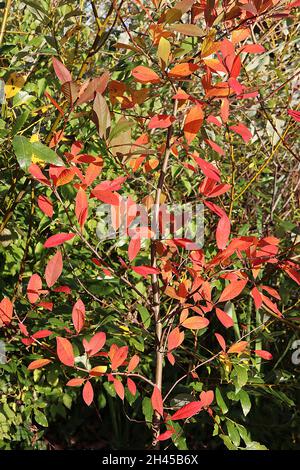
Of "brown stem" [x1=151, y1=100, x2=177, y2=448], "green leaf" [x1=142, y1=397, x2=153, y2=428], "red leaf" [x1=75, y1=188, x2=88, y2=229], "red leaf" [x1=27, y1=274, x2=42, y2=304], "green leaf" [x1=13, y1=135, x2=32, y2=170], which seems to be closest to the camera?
"green leaf" [x1=13, y1=135, x2=32, y2=170]

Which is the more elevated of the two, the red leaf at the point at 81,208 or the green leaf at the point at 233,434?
the red leaf at the point at 81,208

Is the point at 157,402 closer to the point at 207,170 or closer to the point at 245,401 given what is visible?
the point at 245,401

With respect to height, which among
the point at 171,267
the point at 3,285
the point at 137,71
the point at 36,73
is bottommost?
the point at 3,285

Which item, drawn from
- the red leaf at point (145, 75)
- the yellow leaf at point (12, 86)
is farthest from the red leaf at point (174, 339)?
the yellow leaf at point (12, 86)

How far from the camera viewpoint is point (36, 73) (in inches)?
88.0

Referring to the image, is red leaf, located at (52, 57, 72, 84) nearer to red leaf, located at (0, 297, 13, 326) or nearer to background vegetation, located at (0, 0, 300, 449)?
background vegetation, located at (0, 0, 300, 449)

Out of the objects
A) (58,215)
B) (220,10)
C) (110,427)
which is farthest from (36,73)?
(110,427)

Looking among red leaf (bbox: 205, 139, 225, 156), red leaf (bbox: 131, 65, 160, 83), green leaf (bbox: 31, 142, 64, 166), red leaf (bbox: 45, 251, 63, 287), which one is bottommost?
red leaf (bbox: 45, 251, 63, 287)

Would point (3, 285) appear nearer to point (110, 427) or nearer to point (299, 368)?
point (110, 427)

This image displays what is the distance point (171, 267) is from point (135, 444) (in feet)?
4.25

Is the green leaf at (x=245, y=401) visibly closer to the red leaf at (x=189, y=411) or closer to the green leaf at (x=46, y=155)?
the red leaf at (x=189, y=411)

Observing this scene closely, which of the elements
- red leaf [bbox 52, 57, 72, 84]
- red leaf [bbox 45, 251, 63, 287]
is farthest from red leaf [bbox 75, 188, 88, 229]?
red leaf [bbox 52, 57, 72, 84]

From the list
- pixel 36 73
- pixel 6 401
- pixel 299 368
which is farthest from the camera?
pixel 299 368

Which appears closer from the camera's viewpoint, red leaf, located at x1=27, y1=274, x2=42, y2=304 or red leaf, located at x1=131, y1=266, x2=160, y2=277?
red leaf, located at x1=131, y1=266, x2=160, y2=277
